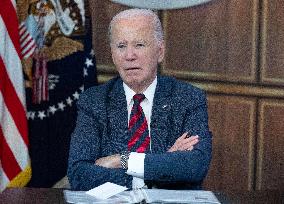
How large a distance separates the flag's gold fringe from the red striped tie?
97cm

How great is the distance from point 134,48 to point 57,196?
2.86 feet

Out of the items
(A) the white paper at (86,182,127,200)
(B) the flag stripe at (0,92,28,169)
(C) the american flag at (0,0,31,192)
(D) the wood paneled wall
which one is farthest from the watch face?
(A) the white paper at (86,182,127,200)

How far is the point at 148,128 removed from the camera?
Answer: 2.72 meters

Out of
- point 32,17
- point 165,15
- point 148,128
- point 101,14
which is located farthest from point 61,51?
point 148,128

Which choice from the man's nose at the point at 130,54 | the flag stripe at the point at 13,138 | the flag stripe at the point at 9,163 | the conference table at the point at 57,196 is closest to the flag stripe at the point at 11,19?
the flag stripe at the point at 13,138

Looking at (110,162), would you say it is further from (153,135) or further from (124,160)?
(153,135)

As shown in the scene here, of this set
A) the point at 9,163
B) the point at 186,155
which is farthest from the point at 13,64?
the point at 186,155

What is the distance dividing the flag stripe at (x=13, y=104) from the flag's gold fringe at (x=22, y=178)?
0.19m

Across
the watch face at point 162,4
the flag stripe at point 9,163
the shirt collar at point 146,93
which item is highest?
the watch face at point 162,4

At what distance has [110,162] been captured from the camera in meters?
2.53

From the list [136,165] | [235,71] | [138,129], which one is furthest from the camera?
[235,71]

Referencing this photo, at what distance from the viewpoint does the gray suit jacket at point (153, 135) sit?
2465mm

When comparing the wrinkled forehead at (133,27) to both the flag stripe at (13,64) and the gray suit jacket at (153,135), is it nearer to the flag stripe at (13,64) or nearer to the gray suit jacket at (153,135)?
the gray suit jacket at (153,135)

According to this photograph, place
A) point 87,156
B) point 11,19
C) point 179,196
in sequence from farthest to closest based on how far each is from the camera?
1. point 11,19
2. point 87,156
3. point 179,196
